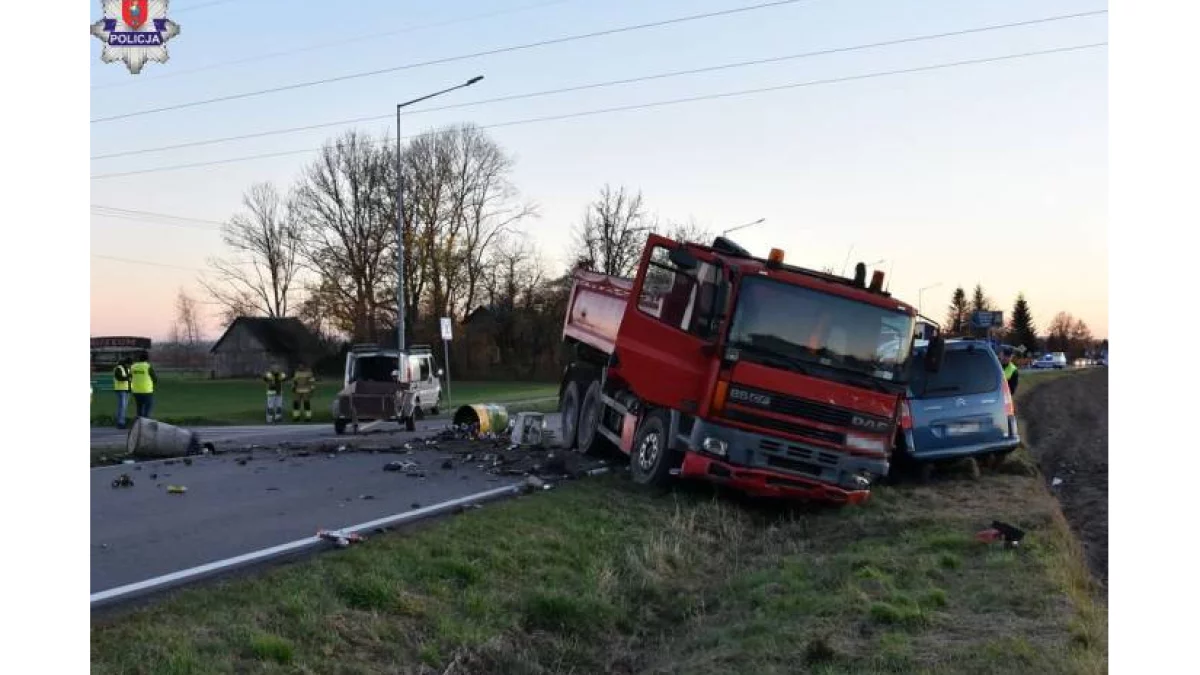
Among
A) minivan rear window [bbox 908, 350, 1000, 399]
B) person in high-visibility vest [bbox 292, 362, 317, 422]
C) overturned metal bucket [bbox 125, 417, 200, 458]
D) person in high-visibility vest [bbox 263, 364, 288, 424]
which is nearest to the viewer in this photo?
minivan rear window [bbox 908, 350, 1000, 399]

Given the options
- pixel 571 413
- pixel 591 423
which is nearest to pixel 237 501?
pixel 591 423

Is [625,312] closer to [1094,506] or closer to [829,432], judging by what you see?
[829,432]

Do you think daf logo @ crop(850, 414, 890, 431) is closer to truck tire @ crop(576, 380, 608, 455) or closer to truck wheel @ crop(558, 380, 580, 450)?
truck tire @ crop(576, 380, 608, 455)

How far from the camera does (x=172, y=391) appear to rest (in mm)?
47500

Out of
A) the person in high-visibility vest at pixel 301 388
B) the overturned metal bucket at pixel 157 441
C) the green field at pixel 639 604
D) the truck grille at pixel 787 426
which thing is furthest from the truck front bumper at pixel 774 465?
the person in high-visibility vest at pixel 301 388

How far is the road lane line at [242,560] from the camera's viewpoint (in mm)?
6102

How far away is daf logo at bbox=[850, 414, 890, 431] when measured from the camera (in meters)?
10.4

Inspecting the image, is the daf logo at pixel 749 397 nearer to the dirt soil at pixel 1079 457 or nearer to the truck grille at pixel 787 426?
the truck grille at pixel 787 426

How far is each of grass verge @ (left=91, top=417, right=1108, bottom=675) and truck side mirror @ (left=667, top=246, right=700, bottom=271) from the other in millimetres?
2587

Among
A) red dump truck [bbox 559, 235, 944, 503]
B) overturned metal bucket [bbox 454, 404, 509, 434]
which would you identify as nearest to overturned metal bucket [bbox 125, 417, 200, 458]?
overturned metal bucket [bbox 454, 404, 509, 434]

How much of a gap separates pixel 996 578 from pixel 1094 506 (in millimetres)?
6040

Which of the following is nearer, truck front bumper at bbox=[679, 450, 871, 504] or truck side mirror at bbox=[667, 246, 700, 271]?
truck front bumper at bbox=[679, 450, 871, 504]

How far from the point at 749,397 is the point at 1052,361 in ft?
269

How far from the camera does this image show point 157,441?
47.6 feet
